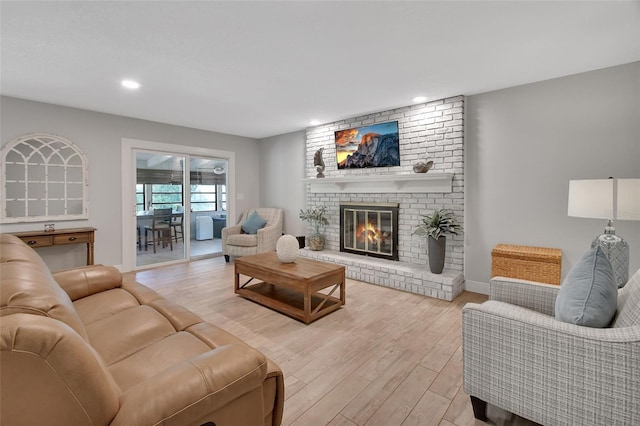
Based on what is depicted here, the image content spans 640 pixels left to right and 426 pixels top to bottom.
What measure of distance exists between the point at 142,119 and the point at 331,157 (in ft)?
10.2

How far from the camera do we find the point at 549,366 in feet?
4.60

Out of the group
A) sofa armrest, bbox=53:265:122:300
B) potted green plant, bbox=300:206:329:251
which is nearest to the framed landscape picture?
potted green plant, bbox=300:206:329:251

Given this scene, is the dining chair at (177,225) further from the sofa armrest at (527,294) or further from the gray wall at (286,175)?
the sofa armrest at (527,294)

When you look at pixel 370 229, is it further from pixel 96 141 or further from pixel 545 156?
pixel 96 141

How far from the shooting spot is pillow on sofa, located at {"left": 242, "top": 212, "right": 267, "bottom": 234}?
225 inches

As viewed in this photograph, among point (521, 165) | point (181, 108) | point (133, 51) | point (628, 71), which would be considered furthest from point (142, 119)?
point (628, 71)

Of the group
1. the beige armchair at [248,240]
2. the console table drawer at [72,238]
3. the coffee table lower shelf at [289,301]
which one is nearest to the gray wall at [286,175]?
the beige armchair at [248,240]

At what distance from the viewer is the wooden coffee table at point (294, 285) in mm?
2895

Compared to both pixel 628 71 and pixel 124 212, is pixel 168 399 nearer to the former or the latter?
pixel 628 71

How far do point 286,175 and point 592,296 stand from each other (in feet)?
17.1

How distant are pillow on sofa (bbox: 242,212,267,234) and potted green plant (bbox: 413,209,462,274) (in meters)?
3.08

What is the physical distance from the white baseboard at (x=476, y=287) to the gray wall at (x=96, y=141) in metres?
5.04

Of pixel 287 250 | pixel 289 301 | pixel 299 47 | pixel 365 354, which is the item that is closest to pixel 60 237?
pixel 287 250

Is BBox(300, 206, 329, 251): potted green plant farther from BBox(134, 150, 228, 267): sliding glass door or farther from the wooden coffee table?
BBox(134, 150, 228, 267): sliding glass door
